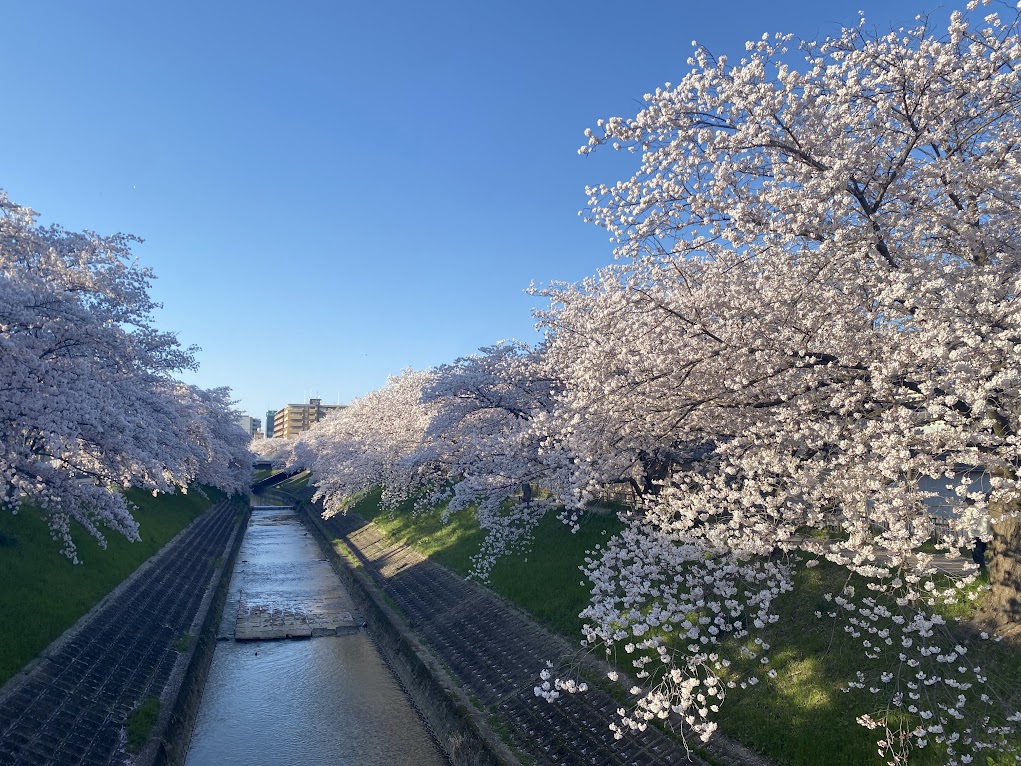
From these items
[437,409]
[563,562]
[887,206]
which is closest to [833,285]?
[887,206]

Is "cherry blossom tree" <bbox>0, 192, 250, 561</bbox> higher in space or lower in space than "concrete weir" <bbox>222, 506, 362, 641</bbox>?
higher

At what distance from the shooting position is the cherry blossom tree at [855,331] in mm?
8781

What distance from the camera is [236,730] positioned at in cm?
1656

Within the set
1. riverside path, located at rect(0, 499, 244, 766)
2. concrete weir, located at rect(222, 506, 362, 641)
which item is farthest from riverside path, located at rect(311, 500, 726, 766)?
riverside path, located at rect(0, 499, 244, 766)

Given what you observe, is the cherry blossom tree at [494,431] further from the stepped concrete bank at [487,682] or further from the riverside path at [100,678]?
the riverside path at [100,678]

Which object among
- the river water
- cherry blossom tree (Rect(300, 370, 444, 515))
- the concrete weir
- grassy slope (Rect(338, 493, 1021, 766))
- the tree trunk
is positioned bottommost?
the river water

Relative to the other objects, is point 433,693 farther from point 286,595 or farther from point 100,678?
point 286,595

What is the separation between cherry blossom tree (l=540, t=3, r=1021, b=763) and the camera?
8781mm

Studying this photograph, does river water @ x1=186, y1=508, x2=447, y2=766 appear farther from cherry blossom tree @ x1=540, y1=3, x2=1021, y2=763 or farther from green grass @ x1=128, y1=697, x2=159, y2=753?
cherry blossom tree @ x1=540, y1=3, x2=1021, y2=763

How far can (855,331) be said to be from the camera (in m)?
10.2

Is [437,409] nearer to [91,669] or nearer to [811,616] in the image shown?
[91,669]

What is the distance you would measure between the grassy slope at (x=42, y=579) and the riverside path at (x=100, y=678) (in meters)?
0.34

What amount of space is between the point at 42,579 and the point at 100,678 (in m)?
4.71

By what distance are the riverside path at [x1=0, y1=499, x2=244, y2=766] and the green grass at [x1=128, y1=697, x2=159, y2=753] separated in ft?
0.48
